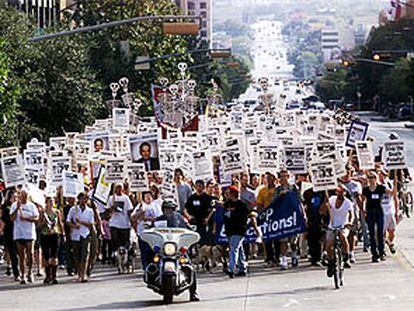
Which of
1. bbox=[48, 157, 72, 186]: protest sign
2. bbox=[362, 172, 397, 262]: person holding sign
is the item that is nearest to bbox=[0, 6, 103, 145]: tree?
bbox=[48, 157, 72, 186]: protest sign

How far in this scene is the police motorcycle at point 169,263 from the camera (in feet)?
68.7

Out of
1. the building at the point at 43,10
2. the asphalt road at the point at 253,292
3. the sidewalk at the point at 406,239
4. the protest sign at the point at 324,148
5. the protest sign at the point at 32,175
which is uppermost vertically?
the building at the point at 43,10

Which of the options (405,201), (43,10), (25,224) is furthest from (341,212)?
(43,10)

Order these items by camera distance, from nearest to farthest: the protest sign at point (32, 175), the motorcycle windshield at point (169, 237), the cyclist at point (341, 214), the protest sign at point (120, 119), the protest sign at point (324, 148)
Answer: the motorcycle windshield at point (169, 237) → the cyclist at point (341, 214) → the protest sign at point (324, 148) → the protest sign at point (32, 175) → the protest sign at point (120, 119)

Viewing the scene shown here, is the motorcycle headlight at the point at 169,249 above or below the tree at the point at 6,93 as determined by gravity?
below

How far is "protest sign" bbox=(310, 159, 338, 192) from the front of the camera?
83.5 ft

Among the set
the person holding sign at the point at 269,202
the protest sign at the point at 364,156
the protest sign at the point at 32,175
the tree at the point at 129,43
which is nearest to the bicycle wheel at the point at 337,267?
the person holding sign at the point at 269,202

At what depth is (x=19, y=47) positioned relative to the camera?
39906 millimetres

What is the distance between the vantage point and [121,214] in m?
26.2

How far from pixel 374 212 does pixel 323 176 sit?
130 cm

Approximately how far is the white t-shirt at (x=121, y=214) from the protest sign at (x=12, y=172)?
1.73m

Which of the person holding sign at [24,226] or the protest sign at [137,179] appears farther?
the protest sign at [137,179]

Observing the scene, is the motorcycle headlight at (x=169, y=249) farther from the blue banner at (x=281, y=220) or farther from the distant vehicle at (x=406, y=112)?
the distant vehicle at (x=406, y=112)

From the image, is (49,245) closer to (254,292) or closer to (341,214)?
(254,292)
